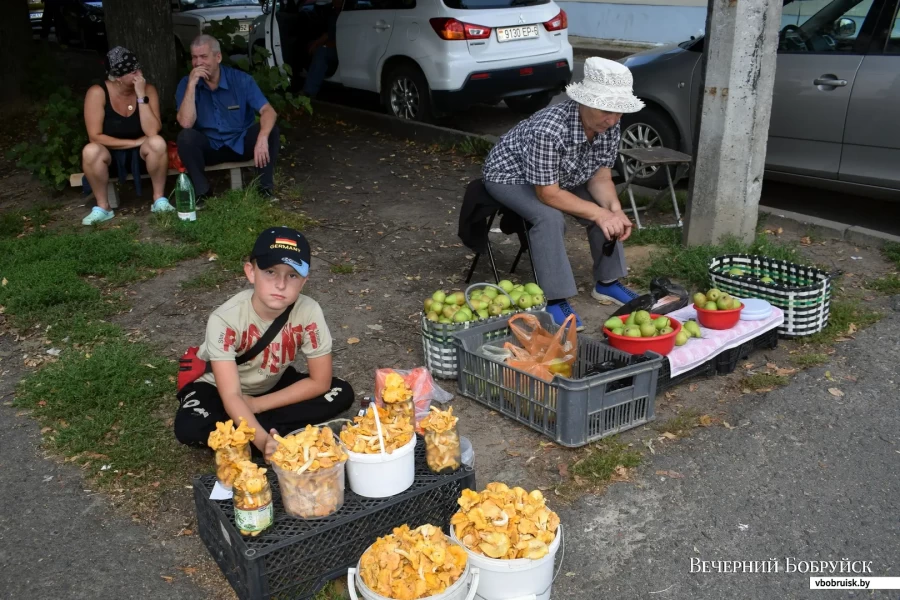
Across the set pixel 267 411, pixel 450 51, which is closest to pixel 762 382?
pixel 267 411

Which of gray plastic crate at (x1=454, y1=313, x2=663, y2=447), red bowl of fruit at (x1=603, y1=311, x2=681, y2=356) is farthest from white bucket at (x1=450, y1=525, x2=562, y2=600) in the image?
red bowl of fruit at (x1=603, y1=311, x2=681, y2=356)

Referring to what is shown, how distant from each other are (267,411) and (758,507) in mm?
2055

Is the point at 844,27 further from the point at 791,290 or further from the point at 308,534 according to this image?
the point at 308,534

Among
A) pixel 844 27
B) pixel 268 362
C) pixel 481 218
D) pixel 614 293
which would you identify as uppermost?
pixel 844 27

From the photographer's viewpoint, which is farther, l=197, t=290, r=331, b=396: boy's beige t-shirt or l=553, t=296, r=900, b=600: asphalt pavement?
l=197, t=290, r=331, b=396: boy's beige t-shirt

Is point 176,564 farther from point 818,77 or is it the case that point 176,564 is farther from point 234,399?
point 818,77

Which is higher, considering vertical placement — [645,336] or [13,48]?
[13,48]

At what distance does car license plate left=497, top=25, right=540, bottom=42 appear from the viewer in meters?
9.35

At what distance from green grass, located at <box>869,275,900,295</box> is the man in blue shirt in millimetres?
4671

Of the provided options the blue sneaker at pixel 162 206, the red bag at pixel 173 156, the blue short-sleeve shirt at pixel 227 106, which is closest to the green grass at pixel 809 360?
the blue short-sleeve shirt at pixel 227 106

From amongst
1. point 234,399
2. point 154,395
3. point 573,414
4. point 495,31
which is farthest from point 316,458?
point 495,31

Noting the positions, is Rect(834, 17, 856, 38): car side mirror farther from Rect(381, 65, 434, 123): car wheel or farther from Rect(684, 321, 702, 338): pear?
Rect(381, 65, 434, 123): car wheel

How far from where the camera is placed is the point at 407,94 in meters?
10.1

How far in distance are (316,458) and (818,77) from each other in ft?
17.7
